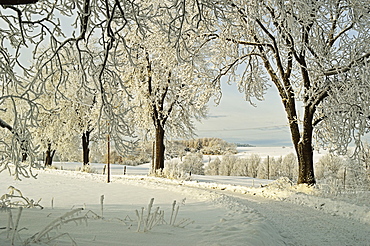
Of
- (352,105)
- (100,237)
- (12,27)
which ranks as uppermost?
(12,27)

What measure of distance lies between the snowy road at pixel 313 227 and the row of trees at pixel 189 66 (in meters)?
2.16

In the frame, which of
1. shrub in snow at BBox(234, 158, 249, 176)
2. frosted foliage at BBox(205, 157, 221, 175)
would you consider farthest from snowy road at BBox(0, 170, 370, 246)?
frosted foliage at BBox(205, 157, 221, 175)

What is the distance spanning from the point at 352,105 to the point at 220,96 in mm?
5964

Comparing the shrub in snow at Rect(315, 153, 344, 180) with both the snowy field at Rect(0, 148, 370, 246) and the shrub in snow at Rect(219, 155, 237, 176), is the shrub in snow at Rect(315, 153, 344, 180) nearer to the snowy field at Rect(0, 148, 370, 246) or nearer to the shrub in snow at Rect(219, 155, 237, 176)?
A: the shrub in snow at Rect(219, 155, 237, 176)

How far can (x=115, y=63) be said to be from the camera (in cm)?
397

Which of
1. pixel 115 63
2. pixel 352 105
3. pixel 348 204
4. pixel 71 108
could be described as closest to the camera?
pixel 115 63

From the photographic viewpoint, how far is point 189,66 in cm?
1234

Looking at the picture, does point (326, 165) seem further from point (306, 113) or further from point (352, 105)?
point (352, 105)

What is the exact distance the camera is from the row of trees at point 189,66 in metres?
4.05

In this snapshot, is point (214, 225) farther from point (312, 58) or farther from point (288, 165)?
point (288, 165)

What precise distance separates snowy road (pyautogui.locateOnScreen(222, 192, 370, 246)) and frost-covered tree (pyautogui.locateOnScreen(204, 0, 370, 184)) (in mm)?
2125

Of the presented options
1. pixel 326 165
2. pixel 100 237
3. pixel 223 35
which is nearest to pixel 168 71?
pixel 223 35

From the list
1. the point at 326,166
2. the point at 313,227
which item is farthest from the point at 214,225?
the point at 326,166

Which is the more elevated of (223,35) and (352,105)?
(223,35)
